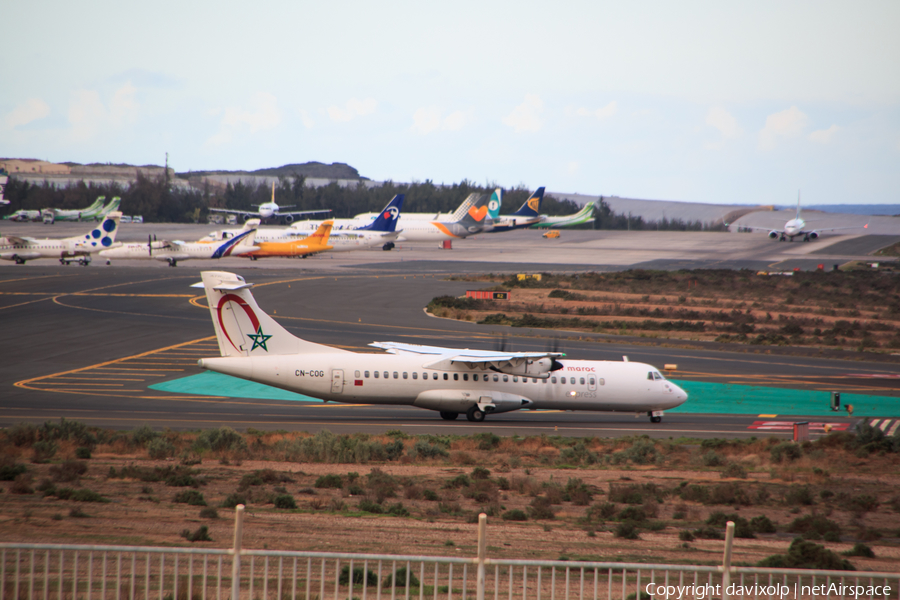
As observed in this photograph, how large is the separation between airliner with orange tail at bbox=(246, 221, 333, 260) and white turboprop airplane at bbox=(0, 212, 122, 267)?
16101 millimetres

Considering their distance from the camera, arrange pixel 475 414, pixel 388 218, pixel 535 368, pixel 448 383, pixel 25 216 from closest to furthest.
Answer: pixel 535 368
pixel 448 383
pixel 475 414
pixel 388 218
pixel 25 216

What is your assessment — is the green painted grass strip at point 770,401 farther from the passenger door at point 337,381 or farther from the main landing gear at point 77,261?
the main landing gear at point 77,261

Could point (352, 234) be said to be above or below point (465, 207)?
below

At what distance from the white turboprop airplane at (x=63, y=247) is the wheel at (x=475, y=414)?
64409mm

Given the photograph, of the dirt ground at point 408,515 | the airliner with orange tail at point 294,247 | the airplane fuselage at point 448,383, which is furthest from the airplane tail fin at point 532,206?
the dirt ground at point 408,515

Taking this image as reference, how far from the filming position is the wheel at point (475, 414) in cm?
3117

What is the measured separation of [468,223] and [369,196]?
80.0m

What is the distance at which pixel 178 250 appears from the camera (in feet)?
268

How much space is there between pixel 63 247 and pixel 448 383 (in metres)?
68.7

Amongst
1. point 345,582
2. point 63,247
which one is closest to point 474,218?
point 63,247

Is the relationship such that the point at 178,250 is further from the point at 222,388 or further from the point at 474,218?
the point at 222,388

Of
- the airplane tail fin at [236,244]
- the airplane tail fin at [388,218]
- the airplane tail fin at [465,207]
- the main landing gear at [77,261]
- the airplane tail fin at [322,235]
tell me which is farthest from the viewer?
the airplane tail fin at [465,207]

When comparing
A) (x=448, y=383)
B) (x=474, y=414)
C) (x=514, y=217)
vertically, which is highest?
(x=514, y=217)

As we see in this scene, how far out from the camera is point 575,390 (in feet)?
103
